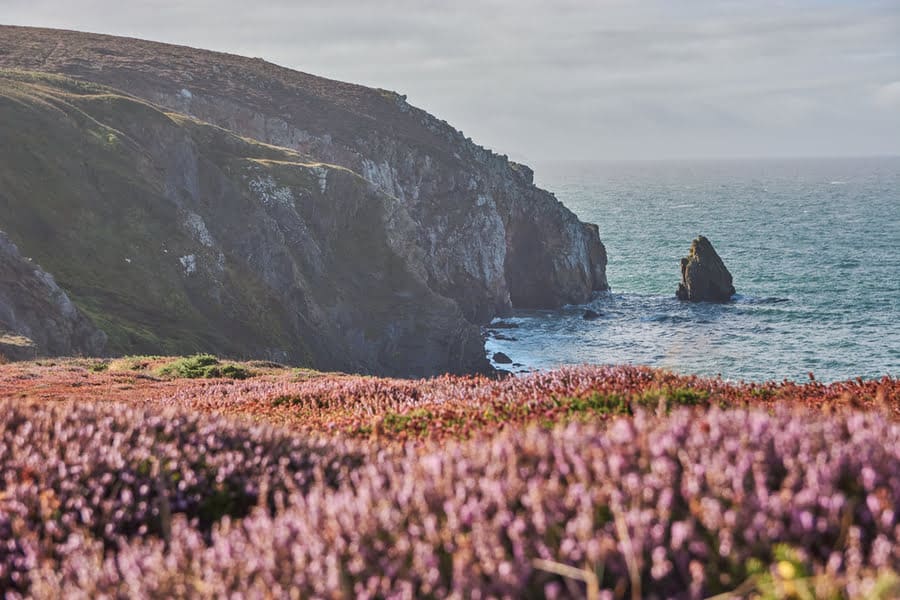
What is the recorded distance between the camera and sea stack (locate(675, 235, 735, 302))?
11369 cm

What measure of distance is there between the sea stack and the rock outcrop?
92.7 metres

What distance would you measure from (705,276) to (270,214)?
68307 mm

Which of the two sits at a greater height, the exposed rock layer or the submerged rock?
the exposed rock layer

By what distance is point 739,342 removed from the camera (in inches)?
3519

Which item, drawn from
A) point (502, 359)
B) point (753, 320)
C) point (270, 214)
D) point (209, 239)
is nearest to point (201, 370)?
point (209, 239)

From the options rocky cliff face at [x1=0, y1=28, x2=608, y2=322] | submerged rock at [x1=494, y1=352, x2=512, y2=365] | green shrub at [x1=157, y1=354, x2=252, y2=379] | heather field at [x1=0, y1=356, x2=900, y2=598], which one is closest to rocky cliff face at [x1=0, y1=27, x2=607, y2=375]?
rocky cliff face at [x1=0, y1=28, x2=608, y2=322]

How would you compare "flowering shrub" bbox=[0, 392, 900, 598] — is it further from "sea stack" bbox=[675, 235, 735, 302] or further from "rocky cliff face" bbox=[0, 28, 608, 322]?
"sea stack" bbox=[675, 235, 735, 302]

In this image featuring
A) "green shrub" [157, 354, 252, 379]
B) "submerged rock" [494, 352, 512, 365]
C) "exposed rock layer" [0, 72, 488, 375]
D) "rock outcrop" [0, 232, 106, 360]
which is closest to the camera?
"green shrub" [157, 354, 252, 379]

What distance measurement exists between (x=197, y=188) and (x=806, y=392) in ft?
213

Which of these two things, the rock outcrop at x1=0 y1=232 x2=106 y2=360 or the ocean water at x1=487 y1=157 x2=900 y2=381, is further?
the ocean water at x1=487 y1=157 x2=900 y2=381

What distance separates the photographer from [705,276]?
114 meters

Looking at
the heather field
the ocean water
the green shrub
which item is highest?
the heather field

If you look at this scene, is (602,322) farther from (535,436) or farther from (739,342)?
(535,436)

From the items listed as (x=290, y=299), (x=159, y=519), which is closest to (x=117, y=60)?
(x=290, y=299)
